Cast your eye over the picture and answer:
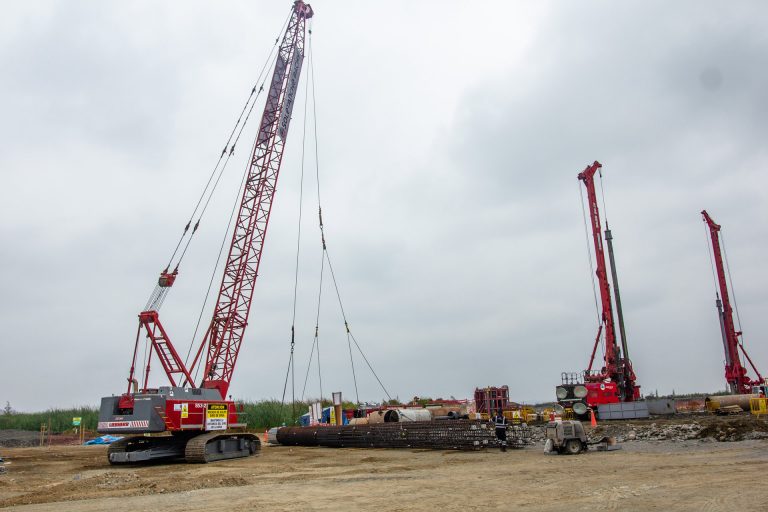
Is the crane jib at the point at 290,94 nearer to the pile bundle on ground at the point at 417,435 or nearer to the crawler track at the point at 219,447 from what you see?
the pile bundle on ground at the point at 417,435

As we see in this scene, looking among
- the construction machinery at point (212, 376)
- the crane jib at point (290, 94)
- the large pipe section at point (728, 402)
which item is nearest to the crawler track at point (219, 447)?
the construction machinery at point (212, 376)

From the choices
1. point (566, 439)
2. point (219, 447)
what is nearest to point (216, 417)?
point (219, 447)

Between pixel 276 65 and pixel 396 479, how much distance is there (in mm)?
24737

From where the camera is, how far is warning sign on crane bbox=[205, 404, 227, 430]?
68.1 ft

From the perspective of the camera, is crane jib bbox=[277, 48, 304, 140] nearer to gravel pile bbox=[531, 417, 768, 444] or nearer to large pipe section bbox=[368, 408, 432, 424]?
large pipe section bbox=[368, 408, 432, 424]

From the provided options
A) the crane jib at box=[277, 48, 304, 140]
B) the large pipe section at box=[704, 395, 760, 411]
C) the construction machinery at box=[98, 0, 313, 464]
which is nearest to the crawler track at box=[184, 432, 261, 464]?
the construction machinery at box=[98, 0, 313, 464]

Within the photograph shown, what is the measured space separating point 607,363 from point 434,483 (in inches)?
894

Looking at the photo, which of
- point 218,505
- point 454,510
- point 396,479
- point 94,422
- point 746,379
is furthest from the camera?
point 94,422

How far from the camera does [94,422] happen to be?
46.1m

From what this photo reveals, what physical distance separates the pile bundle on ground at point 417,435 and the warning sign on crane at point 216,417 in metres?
5.11

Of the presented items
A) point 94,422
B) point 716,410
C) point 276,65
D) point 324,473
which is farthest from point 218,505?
point 94,422

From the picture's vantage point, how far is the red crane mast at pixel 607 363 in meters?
31.0

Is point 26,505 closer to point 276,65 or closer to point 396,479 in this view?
point 396,479

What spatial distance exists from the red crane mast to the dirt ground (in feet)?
36.9
